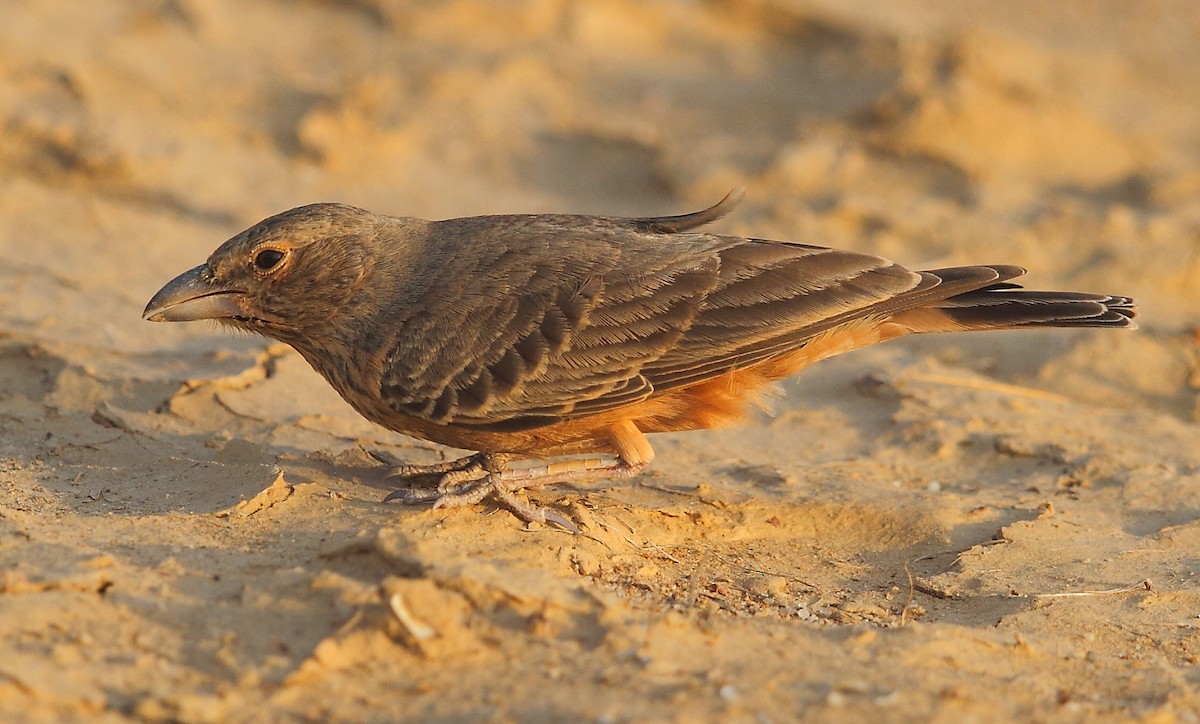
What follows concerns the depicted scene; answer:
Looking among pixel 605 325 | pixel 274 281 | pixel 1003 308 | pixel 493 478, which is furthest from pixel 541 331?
pixel 1003 308

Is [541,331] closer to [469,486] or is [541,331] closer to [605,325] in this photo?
[605,325]

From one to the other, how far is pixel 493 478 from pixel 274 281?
4.69 feet

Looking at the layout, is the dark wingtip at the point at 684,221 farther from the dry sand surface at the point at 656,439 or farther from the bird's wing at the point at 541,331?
the dry sand surface at the point at 656,439

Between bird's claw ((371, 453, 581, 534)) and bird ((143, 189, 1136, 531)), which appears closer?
bird's claw ((371, 453, 581, 534))

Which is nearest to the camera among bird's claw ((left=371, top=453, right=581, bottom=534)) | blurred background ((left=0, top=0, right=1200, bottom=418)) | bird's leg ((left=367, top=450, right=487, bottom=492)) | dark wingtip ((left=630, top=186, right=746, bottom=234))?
bird's claw ((left=371, top=453, right=581, bottom=534))

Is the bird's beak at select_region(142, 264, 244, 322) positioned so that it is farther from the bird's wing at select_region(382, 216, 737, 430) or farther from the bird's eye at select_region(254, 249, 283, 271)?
the bird's wing at select_region(382, 216, 737, 430)

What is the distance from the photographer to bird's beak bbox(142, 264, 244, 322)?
6133mm

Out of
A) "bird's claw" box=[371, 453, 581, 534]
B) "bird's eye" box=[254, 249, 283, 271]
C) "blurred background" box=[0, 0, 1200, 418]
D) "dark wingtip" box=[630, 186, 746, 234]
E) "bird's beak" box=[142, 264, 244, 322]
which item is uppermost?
"blurred background" box=[0, 0, 1200, 418]

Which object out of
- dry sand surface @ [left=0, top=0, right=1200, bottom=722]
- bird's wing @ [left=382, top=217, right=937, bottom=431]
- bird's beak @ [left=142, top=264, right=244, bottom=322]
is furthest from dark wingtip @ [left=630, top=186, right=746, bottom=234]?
bird's beak @ [left=142, top=264, right=244, bottom=322]

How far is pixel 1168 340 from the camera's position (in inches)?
334

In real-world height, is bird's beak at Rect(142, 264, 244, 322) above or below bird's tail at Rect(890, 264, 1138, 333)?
below

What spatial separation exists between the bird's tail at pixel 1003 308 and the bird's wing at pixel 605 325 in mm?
229

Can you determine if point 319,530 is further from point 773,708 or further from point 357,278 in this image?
point 773,708

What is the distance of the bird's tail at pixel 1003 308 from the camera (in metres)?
6.11
